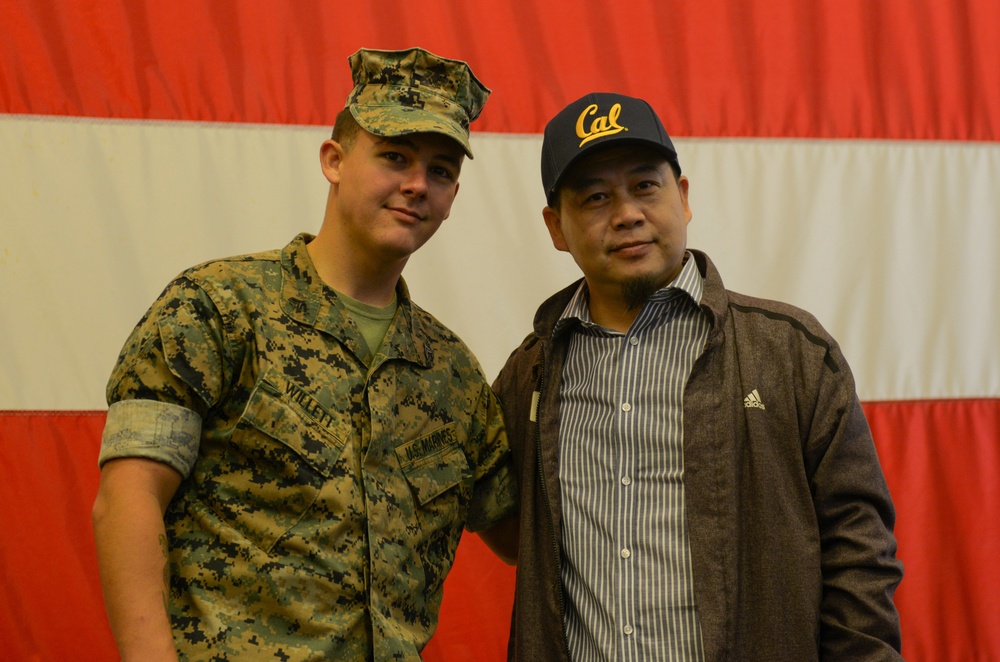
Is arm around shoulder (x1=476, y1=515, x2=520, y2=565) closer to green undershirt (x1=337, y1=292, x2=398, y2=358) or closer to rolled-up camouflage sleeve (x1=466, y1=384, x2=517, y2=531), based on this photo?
rolled-up camouflage sleeve (x1=466, y1=384, x2=517, y2=531)

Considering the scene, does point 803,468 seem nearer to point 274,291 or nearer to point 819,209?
point 274,291

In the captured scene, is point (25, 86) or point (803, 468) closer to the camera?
point (803, 468)

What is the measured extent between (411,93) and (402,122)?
0.09 metres

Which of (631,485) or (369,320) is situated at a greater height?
(369,320)

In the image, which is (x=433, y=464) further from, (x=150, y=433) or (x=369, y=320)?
(x=150, y=433)

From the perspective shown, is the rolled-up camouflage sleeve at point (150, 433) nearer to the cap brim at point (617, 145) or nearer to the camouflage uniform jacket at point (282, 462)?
the camouflage uniform jacket at point (282, 462)

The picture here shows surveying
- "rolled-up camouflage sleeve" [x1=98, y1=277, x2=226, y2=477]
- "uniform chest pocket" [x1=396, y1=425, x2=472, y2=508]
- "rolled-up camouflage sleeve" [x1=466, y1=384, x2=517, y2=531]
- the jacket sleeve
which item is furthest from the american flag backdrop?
the jacket sleeve

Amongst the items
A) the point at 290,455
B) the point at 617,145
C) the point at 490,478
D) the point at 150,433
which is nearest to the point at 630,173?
the point at 617,145

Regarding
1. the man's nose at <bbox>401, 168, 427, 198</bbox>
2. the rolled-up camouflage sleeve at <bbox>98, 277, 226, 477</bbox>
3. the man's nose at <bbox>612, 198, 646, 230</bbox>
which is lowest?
the rolled-up camouflage sleeve at <bbox>98, 277, 226, 477</bbox>

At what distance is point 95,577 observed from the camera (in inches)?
72.2

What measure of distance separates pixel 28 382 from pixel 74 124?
52 cm

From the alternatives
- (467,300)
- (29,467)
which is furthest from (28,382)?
(467,300)

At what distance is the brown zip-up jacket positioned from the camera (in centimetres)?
122

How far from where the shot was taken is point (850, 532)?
123 centimetres
